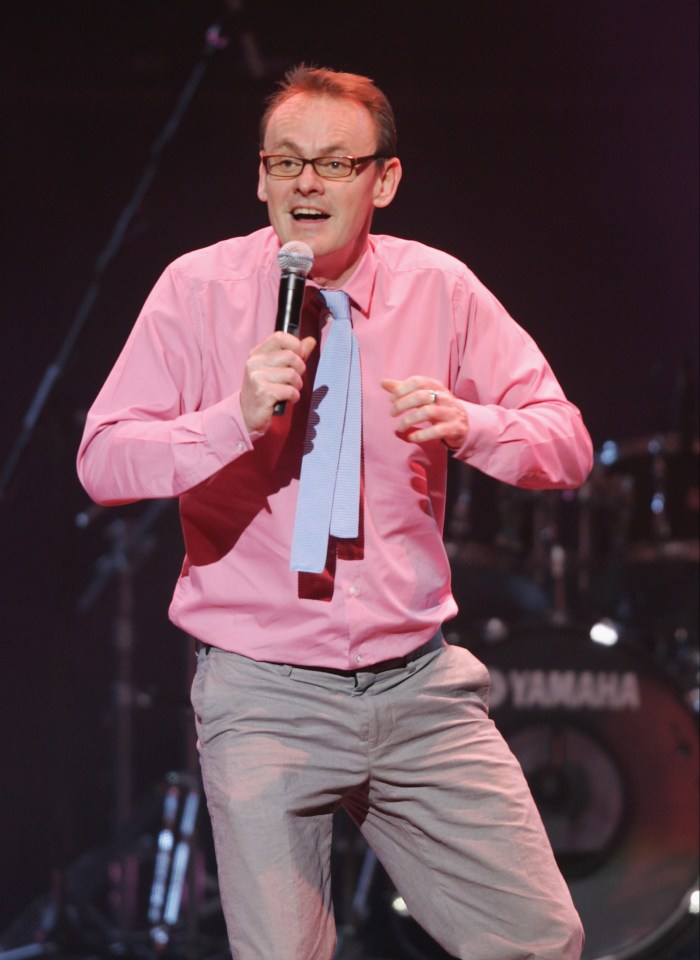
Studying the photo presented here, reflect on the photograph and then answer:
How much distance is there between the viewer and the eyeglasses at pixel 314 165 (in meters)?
2.18

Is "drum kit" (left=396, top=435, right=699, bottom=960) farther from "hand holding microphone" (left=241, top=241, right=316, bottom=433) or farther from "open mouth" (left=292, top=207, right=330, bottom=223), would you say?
"hand holding microphone" (left=241, top=241, right=316, bottom=433)

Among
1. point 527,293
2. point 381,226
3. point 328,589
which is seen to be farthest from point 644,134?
point 328,589

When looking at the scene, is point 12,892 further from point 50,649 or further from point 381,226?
point 381,226

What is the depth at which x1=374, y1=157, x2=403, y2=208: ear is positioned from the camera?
2307 mm

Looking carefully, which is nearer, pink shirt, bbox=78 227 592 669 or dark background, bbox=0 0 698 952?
pink shirt, bbox=78 227 592 669

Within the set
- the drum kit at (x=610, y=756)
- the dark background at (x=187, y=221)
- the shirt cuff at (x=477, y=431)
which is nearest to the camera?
the shirt cuff at (x=477, y=431)

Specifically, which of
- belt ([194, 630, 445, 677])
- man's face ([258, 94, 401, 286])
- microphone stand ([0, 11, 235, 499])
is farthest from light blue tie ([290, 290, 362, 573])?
microphone stand ([0, 11, 235, 499])

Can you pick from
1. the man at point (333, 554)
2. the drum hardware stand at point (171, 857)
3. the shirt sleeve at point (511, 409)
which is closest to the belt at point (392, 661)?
the man at point (333, 554)

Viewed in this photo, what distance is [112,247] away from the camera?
4023 millimetres

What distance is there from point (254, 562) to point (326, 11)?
2.92 m

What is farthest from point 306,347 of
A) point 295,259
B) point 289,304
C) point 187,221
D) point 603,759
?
point 187,221

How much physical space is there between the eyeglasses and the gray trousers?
899 mm

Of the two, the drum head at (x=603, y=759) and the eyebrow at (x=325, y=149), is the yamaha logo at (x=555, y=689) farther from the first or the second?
the eyebrow at (x=325, y=149)

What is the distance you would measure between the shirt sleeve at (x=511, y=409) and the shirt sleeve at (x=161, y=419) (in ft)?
1.47
